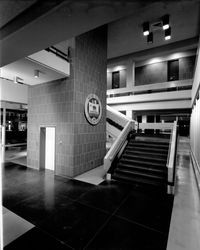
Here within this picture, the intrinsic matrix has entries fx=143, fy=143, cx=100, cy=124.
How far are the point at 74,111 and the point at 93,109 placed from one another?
3.61 ft

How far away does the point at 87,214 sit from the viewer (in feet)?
9.37

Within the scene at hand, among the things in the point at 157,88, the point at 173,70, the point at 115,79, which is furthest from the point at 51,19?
the point at 115,79

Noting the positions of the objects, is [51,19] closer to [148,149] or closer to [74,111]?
[74,111]

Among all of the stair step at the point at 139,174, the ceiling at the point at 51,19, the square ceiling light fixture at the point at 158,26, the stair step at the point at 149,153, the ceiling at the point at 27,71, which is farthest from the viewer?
the square ceiling light fixture at the point at 158,26

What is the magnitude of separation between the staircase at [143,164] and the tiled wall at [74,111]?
131cm

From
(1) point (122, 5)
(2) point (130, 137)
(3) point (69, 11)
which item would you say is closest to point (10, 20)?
(3) point (69, 11)

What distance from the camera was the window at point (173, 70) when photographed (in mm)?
10375

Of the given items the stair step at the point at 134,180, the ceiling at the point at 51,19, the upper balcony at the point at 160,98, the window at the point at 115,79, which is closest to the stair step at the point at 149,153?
the stair step at the point at 134,180

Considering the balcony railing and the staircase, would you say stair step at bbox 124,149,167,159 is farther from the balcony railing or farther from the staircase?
the balcony railing

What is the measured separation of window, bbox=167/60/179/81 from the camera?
10375mm

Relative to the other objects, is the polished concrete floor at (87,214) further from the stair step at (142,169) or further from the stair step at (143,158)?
the stair step at (143,158)

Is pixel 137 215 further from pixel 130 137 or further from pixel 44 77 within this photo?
pixel 44 77

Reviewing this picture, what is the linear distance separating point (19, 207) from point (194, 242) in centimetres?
330

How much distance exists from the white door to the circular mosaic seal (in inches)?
60.4
